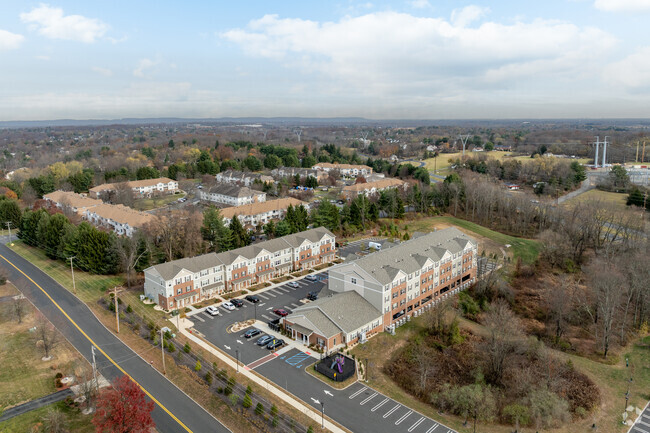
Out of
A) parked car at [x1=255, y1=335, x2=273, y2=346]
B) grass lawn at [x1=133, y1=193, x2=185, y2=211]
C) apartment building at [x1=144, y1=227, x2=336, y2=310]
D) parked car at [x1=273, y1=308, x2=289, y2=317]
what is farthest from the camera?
grass lawn at [x1=133, y1=193, x2=185, y2=211]

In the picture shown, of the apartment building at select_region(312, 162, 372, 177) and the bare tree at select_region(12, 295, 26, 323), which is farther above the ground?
the apartment building at select_region(312, 162, 372, 177)


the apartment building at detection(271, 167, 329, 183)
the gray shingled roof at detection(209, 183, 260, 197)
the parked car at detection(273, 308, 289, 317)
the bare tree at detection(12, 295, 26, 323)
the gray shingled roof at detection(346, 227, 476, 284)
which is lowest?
the parked car at detection(273, 308, 289, 317)

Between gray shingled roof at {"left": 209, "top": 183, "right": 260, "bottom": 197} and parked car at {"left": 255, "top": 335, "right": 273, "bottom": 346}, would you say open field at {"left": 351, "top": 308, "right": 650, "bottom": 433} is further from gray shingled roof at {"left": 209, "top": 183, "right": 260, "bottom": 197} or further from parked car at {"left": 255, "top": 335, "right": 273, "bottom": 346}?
gray shingled roof at {"left": 209, "top": 183, "right": 260, "bottom": 197}

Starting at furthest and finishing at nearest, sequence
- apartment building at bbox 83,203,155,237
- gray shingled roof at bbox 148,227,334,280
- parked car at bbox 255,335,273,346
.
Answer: apartment building at bbox 83,203,155,237, gray shingled roof at bbox 148,227,334,280, parked car at bbox 255,335,273,346

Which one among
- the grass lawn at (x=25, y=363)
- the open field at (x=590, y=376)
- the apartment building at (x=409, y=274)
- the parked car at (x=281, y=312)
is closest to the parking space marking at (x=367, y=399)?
the open field at (x=590, y=376)

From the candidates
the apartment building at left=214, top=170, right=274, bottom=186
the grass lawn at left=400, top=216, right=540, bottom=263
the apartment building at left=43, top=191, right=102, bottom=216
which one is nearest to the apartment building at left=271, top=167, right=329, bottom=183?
the apartment building at left=214, top=170, right=274, bottom=186

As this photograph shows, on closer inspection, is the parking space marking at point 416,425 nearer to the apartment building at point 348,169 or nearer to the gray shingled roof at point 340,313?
the gray shingled roof at point 340,313
